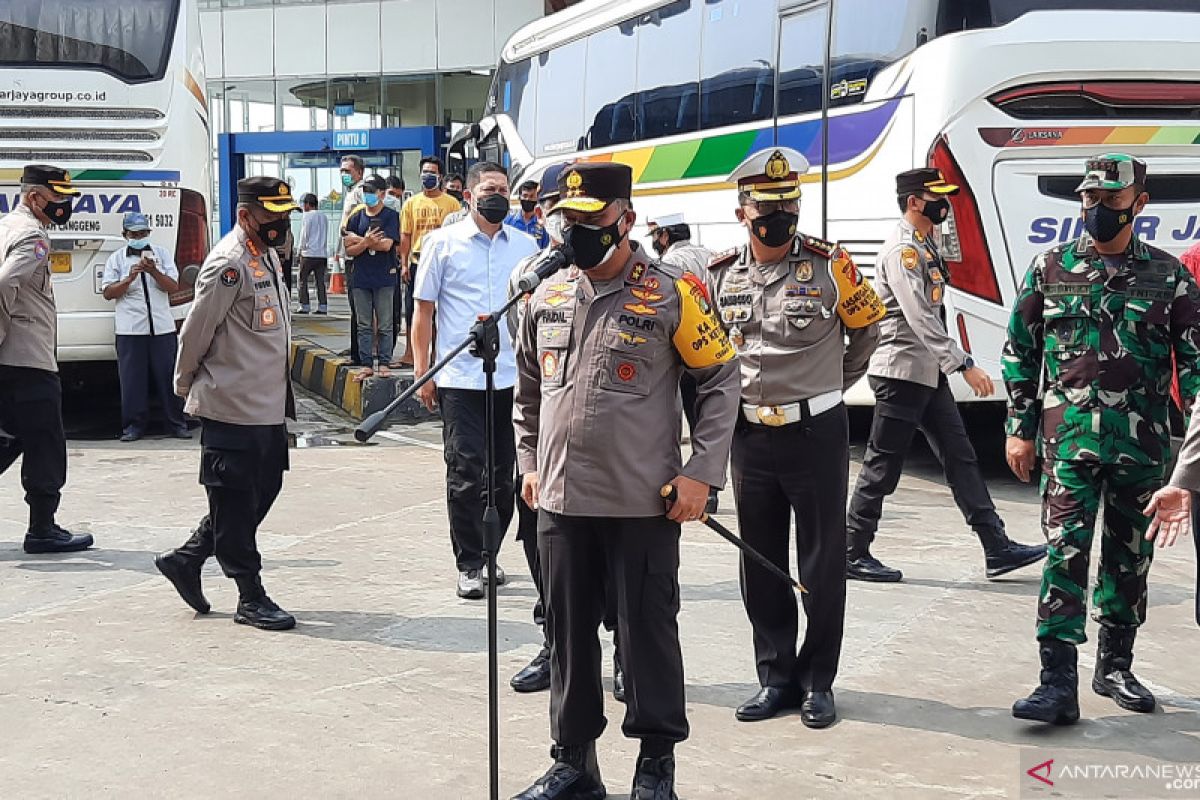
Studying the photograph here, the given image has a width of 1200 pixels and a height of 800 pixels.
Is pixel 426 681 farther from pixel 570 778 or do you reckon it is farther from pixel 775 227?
pixel 775 227

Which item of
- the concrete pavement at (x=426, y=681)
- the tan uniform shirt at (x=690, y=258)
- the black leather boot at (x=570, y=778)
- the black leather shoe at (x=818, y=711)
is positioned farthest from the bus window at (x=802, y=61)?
the black leather boot at (x=570, y=778)

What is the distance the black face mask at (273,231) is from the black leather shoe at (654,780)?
2934 mm

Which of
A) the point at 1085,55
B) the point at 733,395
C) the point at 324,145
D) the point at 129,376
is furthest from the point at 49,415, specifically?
the point at 324,145

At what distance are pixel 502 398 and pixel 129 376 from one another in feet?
19.5

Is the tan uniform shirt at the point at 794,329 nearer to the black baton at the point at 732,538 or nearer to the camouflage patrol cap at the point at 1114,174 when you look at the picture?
the black baton at the point at 732,538

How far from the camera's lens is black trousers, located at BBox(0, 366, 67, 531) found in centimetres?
773

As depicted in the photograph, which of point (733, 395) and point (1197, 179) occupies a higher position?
point (1197, 179)

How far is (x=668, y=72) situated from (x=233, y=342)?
6886mm

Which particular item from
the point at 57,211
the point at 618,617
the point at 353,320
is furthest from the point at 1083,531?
the point at 353,320

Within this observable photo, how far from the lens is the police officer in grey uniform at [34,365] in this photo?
7.66 m

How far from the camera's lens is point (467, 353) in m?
Result: 6.61

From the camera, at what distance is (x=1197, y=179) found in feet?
30.0

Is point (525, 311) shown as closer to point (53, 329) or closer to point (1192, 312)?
point (1192, 312)

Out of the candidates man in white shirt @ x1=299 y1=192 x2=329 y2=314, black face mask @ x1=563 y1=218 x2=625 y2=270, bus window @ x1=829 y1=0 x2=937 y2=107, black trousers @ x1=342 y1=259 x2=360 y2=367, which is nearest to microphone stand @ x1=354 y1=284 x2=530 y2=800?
black face mask @ x1=563 y1=218 x2=625 y2=270
